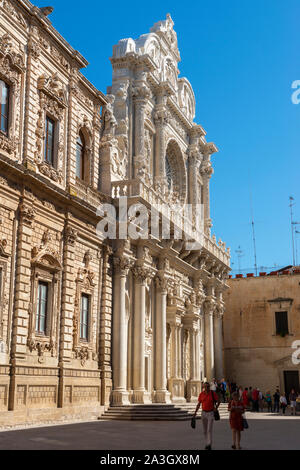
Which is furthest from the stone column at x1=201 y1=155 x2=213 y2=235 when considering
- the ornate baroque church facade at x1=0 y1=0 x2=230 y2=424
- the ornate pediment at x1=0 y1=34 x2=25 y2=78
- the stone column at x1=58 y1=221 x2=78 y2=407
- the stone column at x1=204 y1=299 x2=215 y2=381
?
the ornate pediment at x1=0 y1=34 x2=25 y2=78

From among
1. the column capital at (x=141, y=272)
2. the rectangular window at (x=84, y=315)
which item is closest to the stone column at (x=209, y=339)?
the column capital at (x=141, y=272)

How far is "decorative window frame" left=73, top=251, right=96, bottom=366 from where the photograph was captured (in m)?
19.3

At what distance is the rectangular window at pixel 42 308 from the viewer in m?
17.4

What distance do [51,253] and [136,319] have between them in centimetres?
636

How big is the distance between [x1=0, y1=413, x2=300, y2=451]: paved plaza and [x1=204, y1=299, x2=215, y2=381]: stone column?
1621cm

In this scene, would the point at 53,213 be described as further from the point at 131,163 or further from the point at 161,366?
the point at 161,366

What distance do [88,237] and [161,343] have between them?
22.4 feet

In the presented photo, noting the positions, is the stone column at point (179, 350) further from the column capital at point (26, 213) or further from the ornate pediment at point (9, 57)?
the ornate pediment at point (9, 57)

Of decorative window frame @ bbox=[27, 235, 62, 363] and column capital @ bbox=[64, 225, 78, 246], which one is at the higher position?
column capital @ bbox=[64, 225, 78, 246]

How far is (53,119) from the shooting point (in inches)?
762

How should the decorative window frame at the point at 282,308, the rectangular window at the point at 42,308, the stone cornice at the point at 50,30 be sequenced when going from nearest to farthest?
the rectangular window at the point at 42,308
the stone cornice at the point at 50,30
the decorative window frame at the point at 282,308

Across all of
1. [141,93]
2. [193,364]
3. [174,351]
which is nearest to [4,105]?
[141,93]

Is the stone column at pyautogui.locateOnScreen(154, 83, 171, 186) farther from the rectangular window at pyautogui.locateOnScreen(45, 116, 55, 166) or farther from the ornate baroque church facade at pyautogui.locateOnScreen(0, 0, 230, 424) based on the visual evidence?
the rectangular window at pyautogui.locateOnScreen(45, 116, 55, 166)

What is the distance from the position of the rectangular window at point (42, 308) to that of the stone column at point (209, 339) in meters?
16.9
